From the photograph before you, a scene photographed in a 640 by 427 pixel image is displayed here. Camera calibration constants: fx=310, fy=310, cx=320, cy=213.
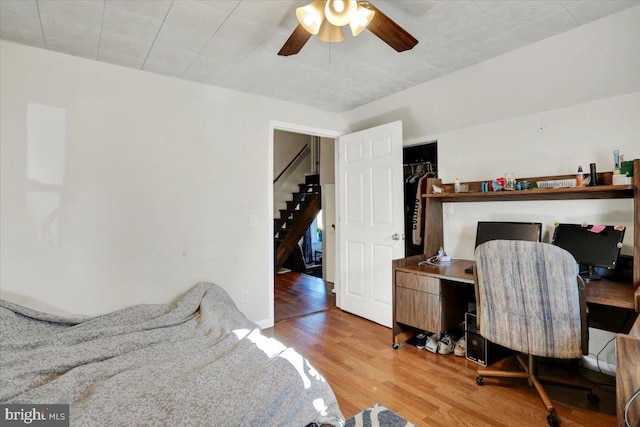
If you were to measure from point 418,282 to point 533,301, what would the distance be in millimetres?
943

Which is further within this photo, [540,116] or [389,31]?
[540,116]

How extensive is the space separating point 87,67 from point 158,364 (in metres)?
2.30

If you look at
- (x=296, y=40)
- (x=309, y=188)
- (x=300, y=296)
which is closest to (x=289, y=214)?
(x=309, y=188)

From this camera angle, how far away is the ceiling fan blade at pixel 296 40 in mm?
1653

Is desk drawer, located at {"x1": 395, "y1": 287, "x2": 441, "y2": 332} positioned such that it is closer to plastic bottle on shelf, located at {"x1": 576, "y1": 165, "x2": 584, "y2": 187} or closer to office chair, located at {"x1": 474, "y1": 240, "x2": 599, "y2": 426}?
office chair, located at {"x1": 474, "y1": 240, "x2": 599, "y2": 426}

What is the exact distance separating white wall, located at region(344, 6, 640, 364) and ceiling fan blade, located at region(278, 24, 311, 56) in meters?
1.60

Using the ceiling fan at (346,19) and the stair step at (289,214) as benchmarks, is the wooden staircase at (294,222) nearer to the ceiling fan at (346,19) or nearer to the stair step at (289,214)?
the stair step at (289,214)

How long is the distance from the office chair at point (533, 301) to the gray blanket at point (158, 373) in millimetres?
1206

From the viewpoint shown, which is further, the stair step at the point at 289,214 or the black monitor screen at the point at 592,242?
the stair step at the point at 289,214

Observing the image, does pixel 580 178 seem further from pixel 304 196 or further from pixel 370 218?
pixel 304 196

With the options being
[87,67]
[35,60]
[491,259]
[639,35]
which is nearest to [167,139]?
[87,67]

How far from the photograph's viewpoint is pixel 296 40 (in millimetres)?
1737

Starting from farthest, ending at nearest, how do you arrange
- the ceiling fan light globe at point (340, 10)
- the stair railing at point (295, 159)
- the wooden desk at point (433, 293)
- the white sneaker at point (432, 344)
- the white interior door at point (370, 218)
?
the stair railing at point (295, 159) < the white interior door at point (370, 218) < the white sneaker at point (432, 344) < the wooden desk at point (433, 293) < the ceiling fan light globe at point (340, 10)

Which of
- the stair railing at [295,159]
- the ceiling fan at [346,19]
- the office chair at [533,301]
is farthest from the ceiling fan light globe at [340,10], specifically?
the stair railing at [295,159]
